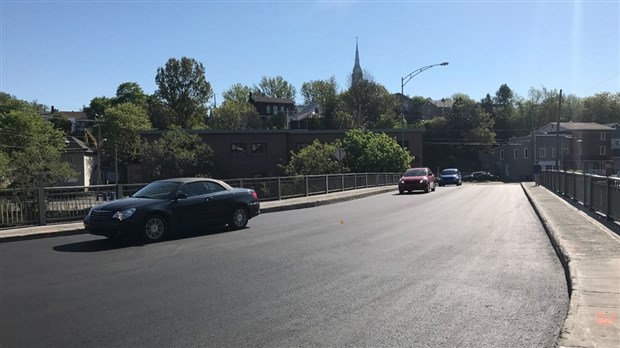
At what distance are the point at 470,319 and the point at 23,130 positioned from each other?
219 feet

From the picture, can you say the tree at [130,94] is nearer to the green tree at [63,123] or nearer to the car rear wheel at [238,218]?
the green tree at [63,123]

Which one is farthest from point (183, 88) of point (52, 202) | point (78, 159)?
point (52, 202)

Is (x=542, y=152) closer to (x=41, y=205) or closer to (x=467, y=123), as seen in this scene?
(x=467, y=123)

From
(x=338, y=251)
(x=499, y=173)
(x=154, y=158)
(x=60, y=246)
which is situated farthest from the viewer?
(x=499, y=173)

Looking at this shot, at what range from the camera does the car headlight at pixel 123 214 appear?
10766 millimetres

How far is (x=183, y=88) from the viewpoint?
87000 mm

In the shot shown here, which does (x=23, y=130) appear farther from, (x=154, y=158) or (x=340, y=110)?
(x=340, y=110)

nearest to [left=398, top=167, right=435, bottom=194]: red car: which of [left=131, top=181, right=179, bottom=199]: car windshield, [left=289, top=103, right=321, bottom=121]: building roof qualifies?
[left=131, top=181, right=179, bottom=199]: car windshield

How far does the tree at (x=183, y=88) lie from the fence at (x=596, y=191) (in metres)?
72.4

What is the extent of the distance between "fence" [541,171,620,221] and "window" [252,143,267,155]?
3724cm

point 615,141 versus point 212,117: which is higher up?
point 212,117

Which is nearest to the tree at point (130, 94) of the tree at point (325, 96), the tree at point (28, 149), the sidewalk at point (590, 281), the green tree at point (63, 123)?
the green tree at point (63, 123)

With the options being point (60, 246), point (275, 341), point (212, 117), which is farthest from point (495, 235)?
point (212, 117)

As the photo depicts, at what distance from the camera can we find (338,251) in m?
9.66
